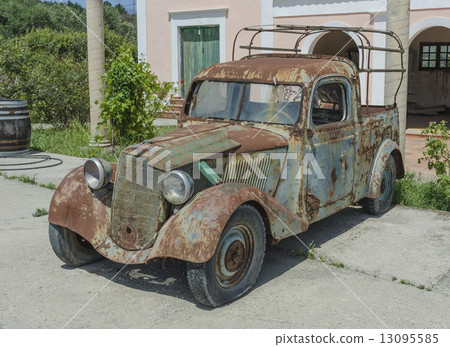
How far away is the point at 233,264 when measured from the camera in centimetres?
428

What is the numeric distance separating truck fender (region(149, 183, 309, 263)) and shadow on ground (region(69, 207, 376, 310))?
0.94 feet

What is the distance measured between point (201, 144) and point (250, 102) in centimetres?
97

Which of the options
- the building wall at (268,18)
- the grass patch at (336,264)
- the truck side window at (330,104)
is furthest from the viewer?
the building wall at (268,18)

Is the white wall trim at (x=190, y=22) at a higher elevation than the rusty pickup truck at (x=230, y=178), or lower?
higher

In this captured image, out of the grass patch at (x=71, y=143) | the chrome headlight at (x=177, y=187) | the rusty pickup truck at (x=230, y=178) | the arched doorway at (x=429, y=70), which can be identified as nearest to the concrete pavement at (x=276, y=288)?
the rusty pickup truck at (x=230, y=178)

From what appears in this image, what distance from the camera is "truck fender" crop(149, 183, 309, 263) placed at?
12.7ft

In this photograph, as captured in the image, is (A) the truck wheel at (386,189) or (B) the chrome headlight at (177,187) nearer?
(B) the chrome headlight at (177,187)

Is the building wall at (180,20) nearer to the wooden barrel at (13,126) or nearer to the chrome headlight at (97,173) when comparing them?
the wooden barrel at (13,126)

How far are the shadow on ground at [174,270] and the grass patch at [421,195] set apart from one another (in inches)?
64.8

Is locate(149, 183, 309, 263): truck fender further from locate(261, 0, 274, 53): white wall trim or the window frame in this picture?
locate(261, 0, 274, 53): white wall trim

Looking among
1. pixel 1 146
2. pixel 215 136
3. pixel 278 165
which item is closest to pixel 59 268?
pixel 215 136

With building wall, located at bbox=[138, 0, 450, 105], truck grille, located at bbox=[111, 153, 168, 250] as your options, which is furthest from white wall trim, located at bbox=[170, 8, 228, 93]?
truck grille, located at bbox=[111, 153, 168, 250]

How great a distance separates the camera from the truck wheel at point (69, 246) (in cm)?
470

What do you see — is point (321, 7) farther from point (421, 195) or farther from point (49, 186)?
point (49, 186)
